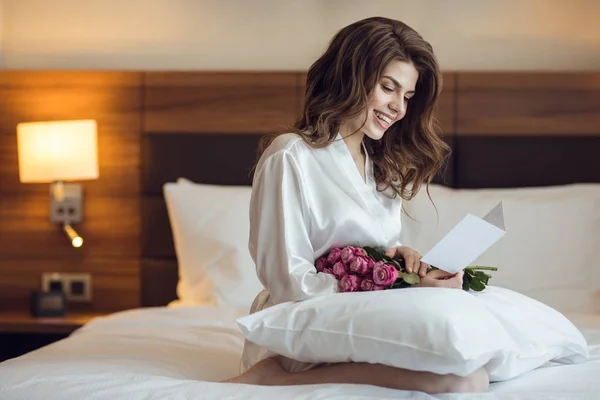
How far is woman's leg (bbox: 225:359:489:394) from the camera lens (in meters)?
1.70

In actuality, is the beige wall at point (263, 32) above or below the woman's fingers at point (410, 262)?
above

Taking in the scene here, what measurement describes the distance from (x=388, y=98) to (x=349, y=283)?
1.59ft

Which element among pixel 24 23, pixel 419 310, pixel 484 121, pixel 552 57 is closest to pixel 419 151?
pixel 419 310

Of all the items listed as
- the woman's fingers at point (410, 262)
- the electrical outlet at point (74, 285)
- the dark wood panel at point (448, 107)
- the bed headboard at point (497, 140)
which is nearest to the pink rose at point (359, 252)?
the woman's fingers at point (410, 262)

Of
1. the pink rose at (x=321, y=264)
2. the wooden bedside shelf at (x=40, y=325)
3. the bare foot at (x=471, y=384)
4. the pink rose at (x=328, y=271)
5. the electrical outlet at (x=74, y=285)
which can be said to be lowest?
the wooden bedside shelf at (x=40, y=325)

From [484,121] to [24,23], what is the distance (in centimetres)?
199

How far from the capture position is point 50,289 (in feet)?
11.9

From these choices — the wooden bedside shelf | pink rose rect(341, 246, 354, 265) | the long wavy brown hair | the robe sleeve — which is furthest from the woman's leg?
the wooden bedside shelf

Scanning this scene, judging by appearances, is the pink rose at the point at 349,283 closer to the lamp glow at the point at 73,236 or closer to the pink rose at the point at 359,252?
the pink rose at the point at 359,252

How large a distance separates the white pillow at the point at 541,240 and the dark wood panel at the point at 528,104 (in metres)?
0.39

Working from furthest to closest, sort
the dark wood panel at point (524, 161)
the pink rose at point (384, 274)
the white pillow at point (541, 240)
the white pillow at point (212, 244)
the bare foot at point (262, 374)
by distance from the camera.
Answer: the dark wood panel at point (524, 161) < the white pillow at point (212, 244) < the white pillow at point (541, 240) < the pink rose at point (384, 274) < the bare foot at point (262, 374)

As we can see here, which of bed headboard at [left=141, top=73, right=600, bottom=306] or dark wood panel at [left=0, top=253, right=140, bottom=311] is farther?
dark wood panel at [left=0, top=253, right=140, bottom=311]

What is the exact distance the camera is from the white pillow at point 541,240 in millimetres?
2986

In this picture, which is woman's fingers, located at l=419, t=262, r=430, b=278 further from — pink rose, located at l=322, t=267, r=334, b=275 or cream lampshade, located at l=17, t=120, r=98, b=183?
cream lampshade, located at l=17, t=120, r=98, b=183
